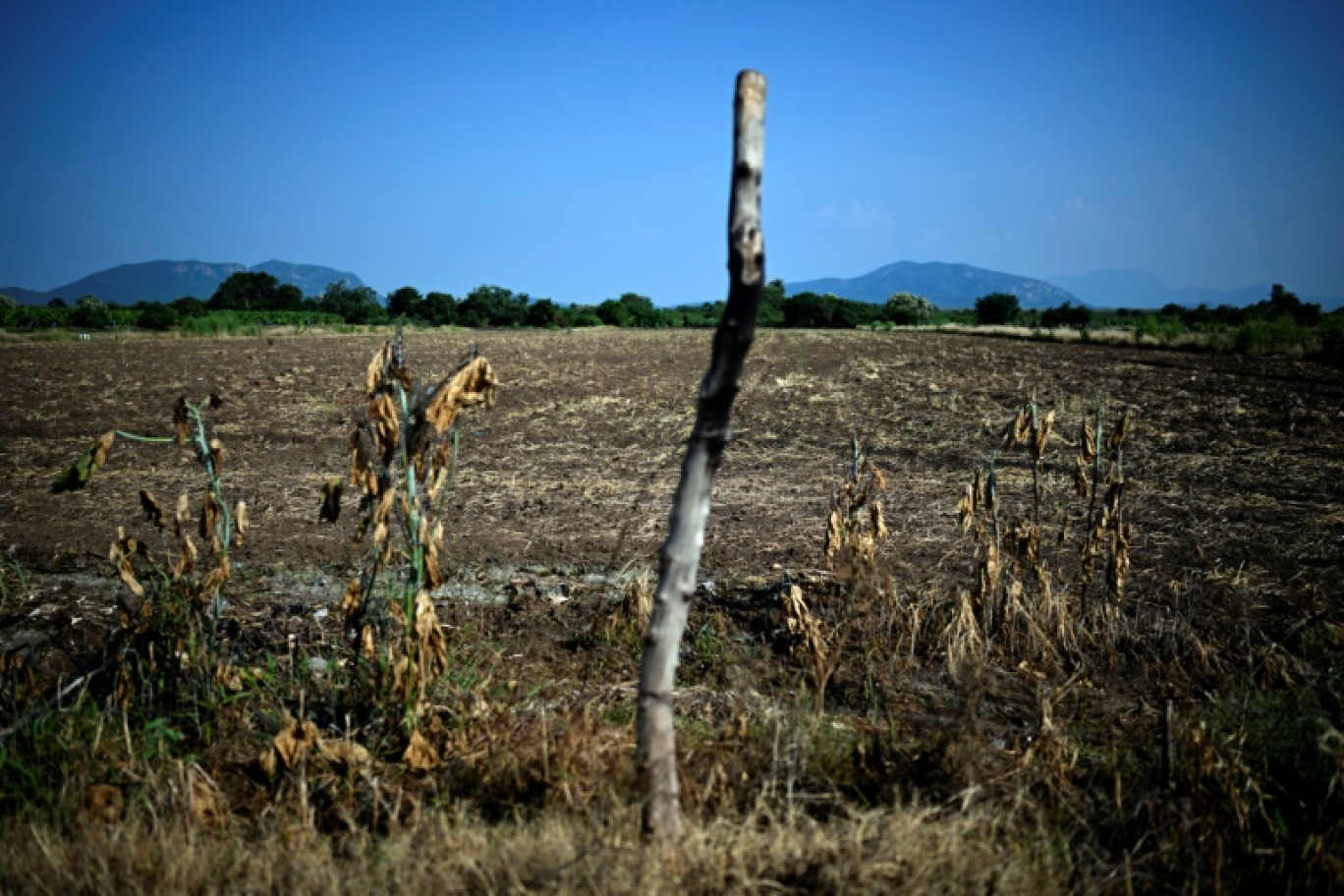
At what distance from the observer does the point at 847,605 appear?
14.9 ft

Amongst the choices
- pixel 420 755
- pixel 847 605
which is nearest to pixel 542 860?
pixel 420 755

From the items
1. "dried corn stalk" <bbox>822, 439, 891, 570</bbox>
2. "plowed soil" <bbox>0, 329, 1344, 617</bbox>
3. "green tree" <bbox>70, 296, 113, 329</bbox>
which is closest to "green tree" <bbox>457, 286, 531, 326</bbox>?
"green tree" <bbox>70, 296, 113, 329</bbox>

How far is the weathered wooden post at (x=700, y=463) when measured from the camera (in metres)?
2.38

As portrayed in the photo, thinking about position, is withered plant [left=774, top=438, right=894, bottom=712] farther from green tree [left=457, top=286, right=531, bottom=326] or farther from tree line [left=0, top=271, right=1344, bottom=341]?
green tree [left=457, top=286, right=531, bottom=326]

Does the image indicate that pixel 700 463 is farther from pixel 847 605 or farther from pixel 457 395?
pixel 847 605

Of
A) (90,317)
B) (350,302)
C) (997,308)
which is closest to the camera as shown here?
(90,317)

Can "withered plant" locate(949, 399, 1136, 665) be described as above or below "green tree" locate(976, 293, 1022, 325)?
below

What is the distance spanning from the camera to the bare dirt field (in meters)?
2.92

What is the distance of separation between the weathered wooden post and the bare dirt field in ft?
0.80

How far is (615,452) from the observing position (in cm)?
1017

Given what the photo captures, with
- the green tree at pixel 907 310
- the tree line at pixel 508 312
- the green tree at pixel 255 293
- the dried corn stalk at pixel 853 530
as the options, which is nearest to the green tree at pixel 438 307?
the tree line at pixel 508 312

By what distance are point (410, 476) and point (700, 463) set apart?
4.38ft

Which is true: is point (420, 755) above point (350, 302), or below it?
below

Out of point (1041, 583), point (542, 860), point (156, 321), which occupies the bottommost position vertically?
point (542, 860)
